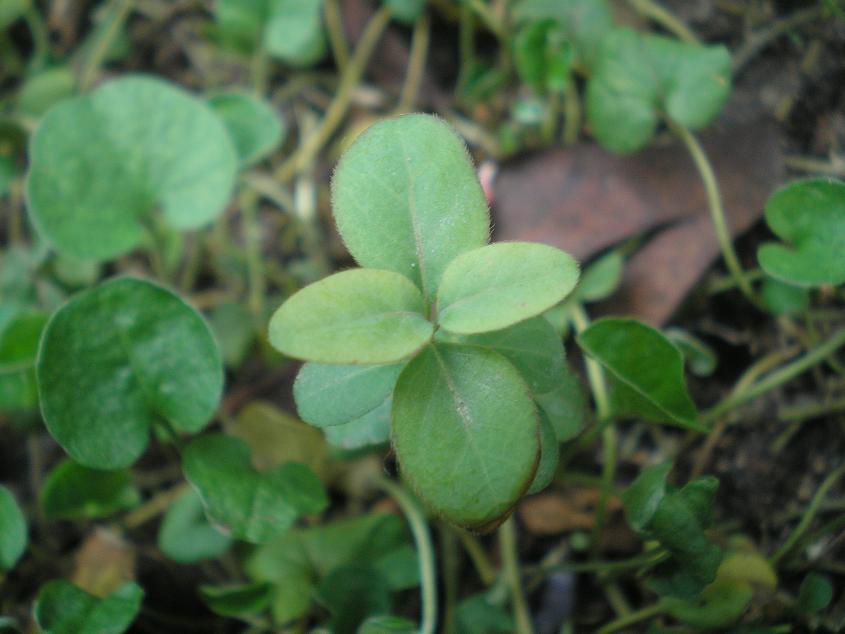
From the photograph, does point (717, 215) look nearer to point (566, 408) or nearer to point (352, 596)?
point (566, 408)

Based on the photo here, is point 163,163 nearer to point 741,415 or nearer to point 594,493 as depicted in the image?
point 594,493

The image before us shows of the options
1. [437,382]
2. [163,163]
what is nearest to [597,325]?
[437,382]

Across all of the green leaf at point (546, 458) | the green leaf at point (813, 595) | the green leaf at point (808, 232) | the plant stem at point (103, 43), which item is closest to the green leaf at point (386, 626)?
the green leaf at point (546, 458)

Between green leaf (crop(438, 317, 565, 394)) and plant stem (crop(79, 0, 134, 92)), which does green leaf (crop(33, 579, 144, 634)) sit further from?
plant stem (crop(79, 0, 134, 92))

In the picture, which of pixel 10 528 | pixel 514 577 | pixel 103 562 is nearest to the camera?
pixel 10 528

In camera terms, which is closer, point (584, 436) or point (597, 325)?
point (597, 325)

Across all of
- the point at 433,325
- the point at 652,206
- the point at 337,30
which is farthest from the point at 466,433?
the point at 337,30

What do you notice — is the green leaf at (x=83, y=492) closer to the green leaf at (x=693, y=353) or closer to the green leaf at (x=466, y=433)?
the green leaf at (x=466, y=433)
